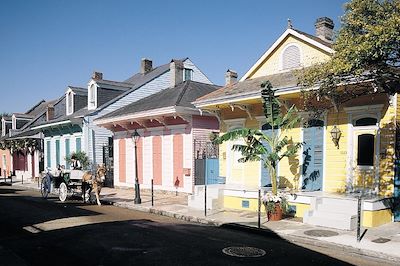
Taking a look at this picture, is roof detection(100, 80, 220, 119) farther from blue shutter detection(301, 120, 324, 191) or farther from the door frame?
the door frame

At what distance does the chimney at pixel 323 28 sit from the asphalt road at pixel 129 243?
1089 centimetres

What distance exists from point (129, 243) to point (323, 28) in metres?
13.6

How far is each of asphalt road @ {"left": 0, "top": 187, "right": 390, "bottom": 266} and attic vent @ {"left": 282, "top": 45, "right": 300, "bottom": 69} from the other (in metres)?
8.38

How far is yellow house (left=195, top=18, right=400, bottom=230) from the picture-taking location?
37.7ft

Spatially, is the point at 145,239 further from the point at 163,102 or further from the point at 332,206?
the point at 163,102

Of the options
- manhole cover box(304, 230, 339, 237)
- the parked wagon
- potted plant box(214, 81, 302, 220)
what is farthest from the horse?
manhole cover box(304, 230, 339, 237)

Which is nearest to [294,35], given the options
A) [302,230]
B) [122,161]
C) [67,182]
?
[302,230]

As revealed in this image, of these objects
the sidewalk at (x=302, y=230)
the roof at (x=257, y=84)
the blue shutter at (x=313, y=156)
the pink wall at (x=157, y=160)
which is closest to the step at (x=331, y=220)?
the sidewalk at (x=302, y=230)

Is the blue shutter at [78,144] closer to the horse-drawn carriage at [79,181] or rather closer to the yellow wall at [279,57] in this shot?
the horse-drawn carriage at [79,181]

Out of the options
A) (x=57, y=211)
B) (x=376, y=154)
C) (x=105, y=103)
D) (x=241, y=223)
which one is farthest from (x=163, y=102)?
(x=376, y=154)

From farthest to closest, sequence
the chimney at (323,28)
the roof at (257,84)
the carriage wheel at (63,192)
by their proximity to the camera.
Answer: the carriage wheel at (63,192) → the chimney at (323,28) → the roof at (257,84)

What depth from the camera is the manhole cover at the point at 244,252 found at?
8141 mm

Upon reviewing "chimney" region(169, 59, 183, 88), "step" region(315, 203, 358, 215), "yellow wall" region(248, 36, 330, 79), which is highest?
"chimney" region(169, 59, 183, 88)

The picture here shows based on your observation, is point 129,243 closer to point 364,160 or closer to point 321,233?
point 321,233
